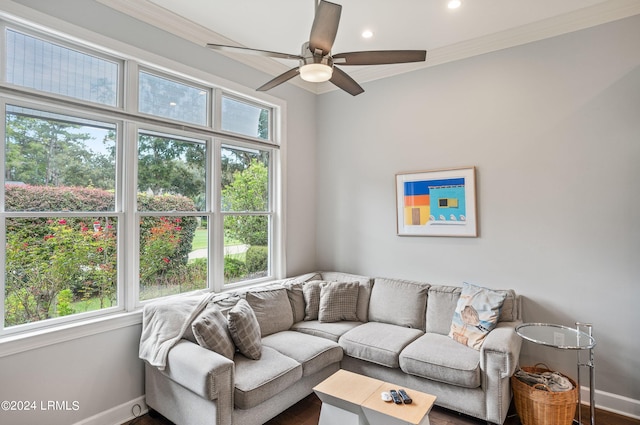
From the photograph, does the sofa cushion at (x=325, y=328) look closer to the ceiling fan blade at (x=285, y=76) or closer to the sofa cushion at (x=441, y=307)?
the sofa cushion at (x=441, y=307)

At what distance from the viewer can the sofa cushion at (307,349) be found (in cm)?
277

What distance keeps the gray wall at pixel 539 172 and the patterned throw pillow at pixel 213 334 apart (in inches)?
77.6

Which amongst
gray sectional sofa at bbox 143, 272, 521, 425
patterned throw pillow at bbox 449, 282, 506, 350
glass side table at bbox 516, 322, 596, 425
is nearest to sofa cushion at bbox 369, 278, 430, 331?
gray sectional sofa at bbox 143, 272, 521, 425

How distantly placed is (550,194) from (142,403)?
3.75 meters

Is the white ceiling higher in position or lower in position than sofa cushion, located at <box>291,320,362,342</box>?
higher

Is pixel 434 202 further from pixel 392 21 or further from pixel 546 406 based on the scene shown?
pixel 546 406

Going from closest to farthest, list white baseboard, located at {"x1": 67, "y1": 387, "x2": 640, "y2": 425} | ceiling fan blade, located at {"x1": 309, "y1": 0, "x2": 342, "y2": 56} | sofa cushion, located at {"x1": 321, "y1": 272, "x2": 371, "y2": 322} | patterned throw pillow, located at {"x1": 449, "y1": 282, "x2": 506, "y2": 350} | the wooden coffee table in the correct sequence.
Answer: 1. ceiling fan blade, located at {"x1": 309, "y1": 0, "x2": 342, "y2": 56}
2. the wooden coffee table
3. white baseboard, located at {"x1": 67, "y1": 387, "x2": 640, "y2": 425}
4. patterned throw pillow, located at {"x1": 449, "y1": 282, "x2": 506, "y2": 350}
5. sofa cushion, located at {"x1": 321, "y1": 272, "x2": 371, "y2": 322}

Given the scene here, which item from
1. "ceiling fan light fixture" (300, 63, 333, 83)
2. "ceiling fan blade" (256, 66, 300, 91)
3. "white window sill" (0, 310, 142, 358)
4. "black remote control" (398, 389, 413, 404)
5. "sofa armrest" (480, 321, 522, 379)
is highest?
"ceiling fan blade" (256, 66, 300, 91)

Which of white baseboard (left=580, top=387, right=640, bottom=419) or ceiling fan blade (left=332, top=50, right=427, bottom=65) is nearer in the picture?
ceiling fan blade (left=332, top=50, right=427, bottom=65)

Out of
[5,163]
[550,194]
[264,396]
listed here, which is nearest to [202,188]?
[5,163]

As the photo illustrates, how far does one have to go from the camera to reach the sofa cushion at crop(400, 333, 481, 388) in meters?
2.54

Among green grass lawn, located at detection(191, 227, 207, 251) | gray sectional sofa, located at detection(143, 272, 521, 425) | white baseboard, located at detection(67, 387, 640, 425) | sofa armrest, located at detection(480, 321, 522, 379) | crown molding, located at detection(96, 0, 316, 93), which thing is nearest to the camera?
gray sectional sofa, located at detection(143, 272, 521, 425)

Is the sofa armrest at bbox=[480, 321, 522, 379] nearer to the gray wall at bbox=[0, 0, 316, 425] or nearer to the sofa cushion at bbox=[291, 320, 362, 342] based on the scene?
the sofa cushion at bbox=[291, 320, 362, 342]

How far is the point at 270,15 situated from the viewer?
2988 mm
